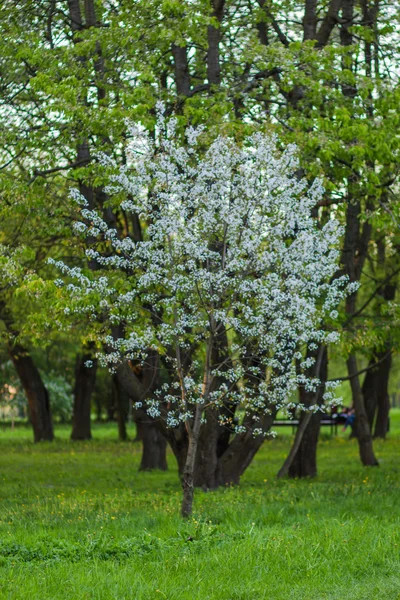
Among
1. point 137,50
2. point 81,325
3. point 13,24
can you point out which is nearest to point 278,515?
point 81,325

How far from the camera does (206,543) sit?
29.3 ft

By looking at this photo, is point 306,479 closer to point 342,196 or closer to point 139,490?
point 139,490

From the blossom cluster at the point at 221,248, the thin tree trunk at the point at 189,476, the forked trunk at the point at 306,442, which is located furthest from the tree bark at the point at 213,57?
the thin tree trunk at the point at 189,476

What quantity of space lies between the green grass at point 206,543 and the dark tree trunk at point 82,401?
15236 millimetres

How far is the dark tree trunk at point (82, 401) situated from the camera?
31.5 meters

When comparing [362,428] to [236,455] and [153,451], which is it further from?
[236,455]

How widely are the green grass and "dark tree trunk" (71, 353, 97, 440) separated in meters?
15.2

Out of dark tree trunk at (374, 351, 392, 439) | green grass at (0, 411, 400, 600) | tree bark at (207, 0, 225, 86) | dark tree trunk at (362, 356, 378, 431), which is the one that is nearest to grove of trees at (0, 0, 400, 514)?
tree bark at (207, 0, 225, 86)

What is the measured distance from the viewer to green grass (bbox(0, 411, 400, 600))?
24.1 ft

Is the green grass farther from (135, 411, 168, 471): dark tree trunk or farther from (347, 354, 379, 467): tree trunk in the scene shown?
(135, 411, 168, 471): dark tree trunk

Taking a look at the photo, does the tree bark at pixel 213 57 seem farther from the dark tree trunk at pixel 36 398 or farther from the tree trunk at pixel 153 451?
the dark tree trunk at pixel 36 398

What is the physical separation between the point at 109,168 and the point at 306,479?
8.34m

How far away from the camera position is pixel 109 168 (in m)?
11.3

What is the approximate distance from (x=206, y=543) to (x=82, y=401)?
2350 centimetres
